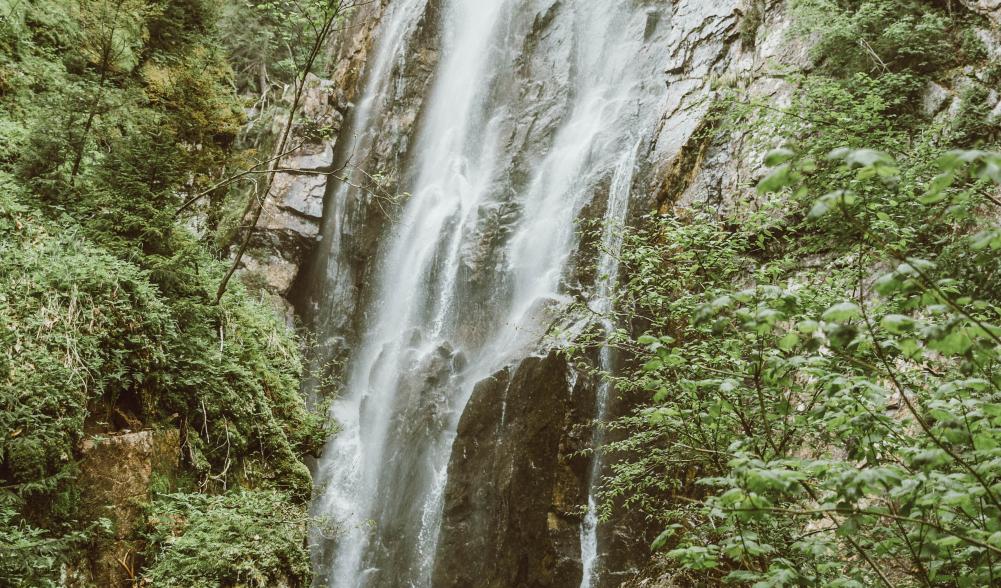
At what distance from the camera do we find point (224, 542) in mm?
4812

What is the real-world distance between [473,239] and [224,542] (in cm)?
1075

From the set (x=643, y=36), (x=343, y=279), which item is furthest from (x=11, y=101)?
(x=643, y=36)

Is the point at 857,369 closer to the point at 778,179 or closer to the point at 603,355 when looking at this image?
the point at 778,179

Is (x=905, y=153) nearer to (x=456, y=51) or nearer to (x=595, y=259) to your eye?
(x=595, y=259)

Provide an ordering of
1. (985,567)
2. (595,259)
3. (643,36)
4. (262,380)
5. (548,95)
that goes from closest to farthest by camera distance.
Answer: (985,567) → (262,380) → (595,259) → (643,36) → (548,95)

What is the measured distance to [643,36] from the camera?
15.4m

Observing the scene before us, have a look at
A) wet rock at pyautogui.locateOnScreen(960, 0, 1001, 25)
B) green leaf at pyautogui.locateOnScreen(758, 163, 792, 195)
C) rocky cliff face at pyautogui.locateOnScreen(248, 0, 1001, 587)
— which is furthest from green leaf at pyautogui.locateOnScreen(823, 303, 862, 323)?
wet rock at pyautogui.locateOnScreen(960, 0, 1001, 25)

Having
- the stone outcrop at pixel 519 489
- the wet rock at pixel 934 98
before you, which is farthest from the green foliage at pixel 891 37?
the stone outcrop at pixel 519 489

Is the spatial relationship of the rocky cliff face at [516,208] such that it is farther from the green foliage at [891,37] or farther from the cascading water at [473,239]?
the green foliage at [891,37]

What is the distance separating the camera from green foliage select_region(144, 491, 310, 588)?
4.53 meters

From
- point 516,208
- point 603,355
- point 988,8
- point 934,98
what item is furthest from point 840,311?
point 516,208

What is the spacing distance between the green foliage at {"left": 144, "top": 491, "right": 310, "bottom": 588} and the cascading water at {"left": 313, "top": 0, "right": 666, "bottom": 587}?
5596 mm

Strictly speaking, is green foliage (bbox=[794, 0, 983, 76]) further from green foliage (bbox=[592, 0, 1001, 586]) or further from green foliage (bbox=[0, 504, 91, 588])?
green foliage (bbox=[0, 504, 91, 588])

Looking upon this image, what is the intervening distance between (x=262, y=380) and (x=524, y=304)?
6894 mm
